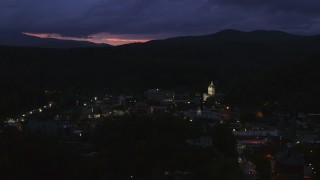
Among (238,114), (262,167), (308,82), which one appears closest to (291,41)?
(308,82)

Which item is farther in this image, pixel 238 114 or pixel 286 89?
pixel 286 89

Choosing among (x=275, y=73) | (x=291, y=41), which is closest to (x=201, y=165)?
(x=275, y=73)

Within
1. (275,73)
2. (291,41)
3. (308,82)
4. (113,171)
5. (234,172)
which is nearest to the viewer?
(234,172)

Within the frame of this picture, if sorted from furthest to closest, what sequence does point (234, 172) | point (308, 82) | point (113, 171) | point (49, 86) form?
point (49, 86)
point (308, 82)
point (113, 171)
point (234, 172)

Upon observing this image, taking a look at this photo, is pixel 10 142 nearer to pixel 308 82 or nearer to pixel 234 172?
pixel 234 172

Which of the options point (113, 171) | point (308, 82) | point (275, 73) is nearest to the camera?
point (113, 171)

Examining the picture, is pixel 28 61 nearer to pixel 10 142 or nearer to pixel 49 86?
pixel 49 86

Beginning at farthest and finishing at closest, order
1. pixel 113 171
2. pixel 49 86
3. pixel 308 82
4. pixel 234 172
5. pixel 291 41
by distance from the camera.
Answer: pixel 291 41 < pixel 49 86 < pixel 308 82 < pixel 113 171 < pixel 234 172

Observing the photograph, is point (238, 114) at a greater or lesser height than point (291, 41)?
lesser

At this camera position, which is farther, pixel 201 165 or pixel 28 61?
pixel 28 61
